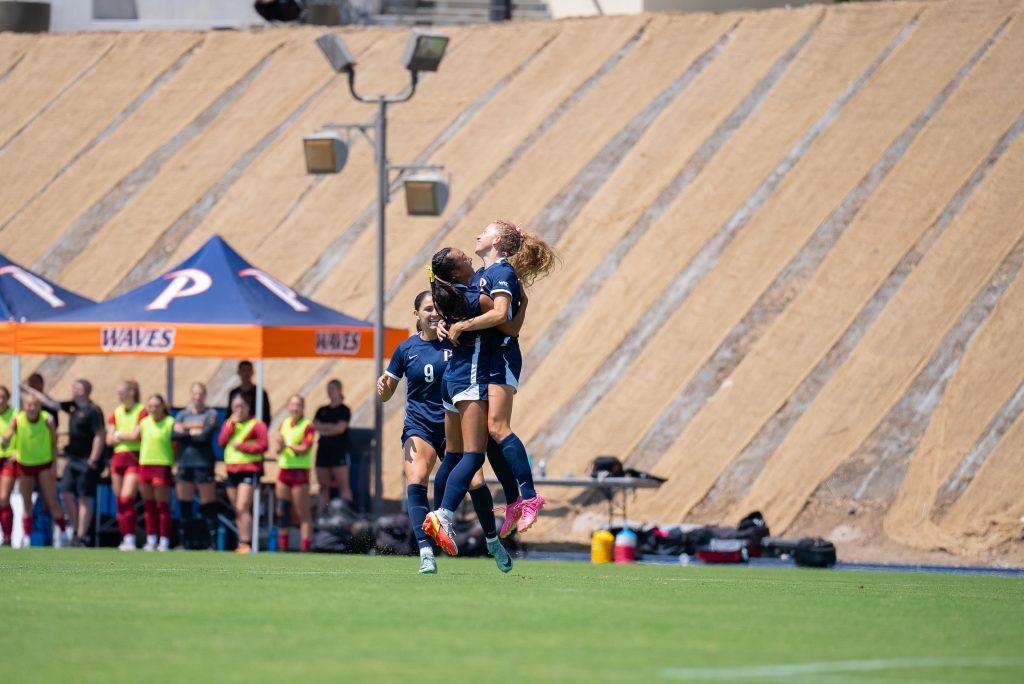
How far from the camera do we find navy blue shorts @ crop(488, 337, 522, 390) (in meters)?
11.6

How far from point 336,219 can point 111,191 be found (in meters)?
6.35

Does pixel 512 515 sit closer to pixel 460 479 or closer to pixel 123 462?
pixel 460 479

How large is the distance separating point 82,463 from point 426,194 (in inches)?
233

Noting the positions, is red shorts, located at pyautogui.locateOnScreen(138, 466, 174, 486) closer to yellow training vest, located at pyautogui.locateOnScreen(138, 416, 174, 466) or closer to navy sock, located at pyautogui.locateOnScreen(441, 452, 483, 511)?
yellow training vest, located at pyautogui.locateOnScreen(138, 416, 174, 466)

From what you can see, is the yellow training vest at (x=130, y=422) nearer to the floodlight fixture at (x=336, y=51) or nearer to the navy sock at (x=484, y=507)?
the floodlight fixture at (x=336, y=51)

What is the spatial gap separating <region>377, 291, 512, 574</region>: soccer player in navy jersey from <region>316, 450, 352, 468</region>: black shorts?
30.0ft

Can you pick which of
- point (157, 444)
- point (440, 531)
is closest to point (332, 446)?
point (157, 444)

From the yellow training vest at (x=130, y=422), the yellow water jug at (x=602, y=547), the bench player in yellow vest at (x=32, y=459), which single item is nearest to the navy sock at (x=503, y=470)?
the yellow water jug at (x=602, y=547)

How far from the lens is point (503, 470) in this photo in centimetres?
1189

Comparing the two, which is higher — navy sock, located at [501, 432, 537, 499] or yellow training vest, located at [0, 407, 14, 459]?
yellow training vest, located at [0, 407, 14, 459]

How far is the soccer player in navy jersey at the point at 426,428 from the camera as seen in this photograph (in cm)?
1208

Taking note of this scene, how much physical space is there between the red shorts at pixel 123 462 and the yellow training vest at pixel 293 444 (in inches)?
75.1

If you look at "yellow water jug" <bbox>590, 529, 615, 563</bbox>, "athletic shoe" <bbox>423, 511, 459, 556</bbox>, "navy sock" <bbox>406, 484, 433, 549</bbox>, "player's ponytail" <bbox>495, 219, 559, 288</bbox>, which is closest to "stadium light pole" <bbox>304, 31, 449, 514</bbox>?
"yellow water jug" <bbox>590, 529, 615, 563</bbox>

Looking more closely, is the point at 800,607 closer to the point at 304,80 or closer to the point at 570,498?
the point at 570,498
